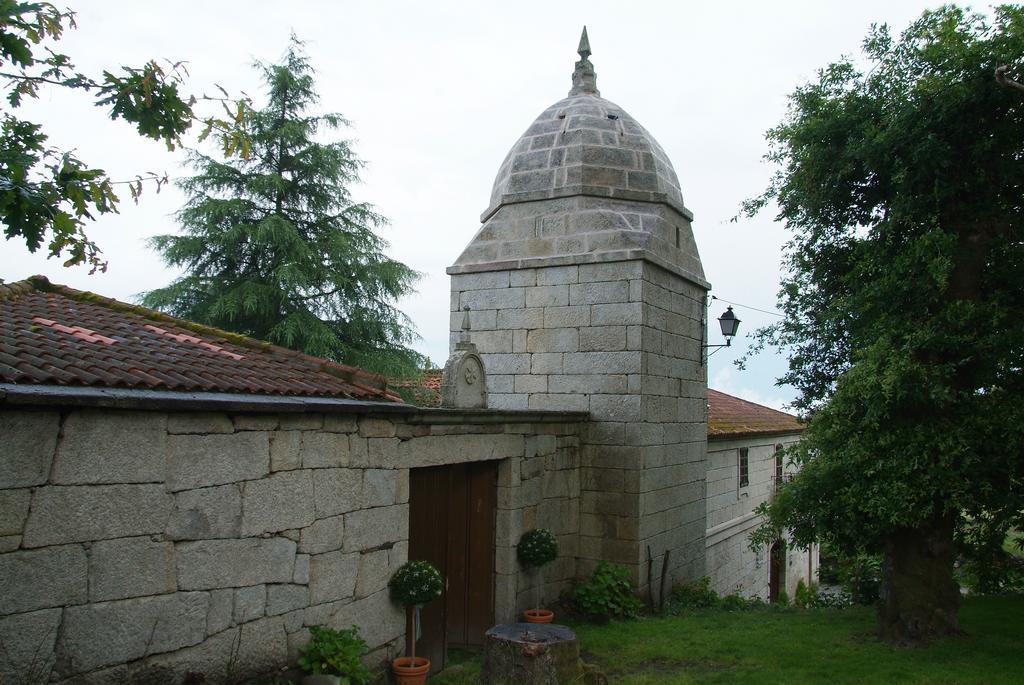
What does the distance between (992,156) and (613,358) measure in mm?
4271

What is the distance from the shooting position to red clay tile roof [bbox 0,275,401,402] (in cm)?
438

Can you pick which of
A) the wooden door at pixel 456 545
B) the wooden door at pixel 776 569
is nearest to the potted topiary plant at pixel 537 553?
the wooden door at pixel 456 545

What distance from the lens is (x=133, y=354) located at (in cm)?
512

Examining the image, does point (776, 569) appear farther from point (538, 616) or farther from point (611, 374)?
point (538, 616)

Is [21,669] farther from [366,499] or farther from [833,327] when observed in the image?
→ [833,327]

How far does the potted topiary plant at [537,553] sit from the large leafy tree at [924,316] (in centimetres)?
255

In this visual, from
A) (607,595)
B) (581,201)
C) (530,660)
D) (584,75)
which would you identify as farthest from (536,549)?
(584,75)

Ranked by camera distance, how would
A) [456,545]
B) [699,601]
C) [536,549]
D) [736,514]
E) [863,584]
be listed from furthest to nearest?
1. [736,514]
2. [863,584]
3. [699,601]
4. [536,549]
5. [456,545]

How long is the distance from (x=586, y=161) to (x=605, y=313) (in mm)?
2086

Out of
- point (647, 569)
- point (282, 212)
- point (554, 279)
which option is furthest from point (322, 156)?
point (647, 569)

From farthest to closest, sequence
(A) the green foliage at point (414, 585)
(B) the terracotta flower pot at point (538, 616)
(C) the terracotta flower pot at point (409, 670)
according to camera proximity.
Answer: (B) the terracotta flower pot at point (538, 616), (A) the green foliage at point (414, 585), (C) the terracotta flower pot at point (409, 670)

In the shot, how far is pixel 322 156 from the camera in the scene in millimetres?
18109

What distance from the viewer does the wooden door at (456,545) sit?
7.11 metres

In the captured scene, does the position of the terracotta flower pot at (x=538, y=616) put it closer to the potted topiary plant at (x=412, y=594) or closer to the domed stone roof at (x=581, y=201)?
the potted topiary plant at (x=412, y=594)
